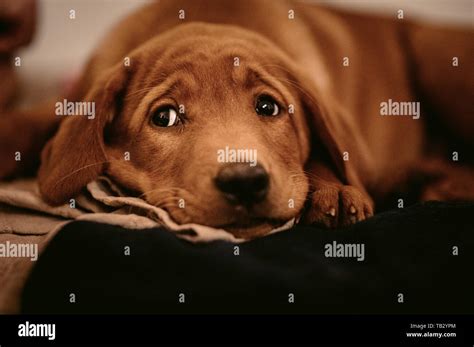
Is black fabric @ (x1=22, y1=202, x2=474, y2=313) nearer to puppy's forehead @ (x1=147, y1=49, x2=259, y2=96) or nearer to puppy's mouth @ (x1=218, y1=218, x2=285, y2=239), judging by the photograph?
puppy's mouth @ (x1=218, y1=218, x2=285, y2=239)

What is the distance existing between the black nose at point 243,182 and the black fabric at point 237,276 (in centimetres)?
18

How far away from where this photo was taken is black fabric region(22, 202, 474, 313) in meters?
1.68

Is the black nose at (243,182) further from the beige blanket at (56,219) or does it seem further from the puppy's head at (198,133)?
the beige blanket at (56,219)

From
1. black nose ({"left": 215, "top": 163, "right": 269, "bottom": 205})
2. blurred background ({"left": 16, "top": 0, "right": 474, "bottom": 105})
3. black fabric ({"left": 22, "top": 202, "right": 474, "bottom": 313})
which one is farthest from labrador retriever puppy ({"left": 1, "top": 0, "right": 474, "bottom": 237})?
blurred background ({"left": 16, "top": 0, "right": 474, "bottom": 105})

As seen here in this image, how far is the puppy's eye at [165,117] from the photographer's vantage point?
241cm

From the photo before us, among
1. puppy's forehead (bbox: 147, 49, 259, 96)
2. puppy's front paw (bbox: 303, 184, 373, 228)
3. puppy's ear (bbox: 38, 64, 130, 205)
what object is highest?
puppy's forehead (bbox: 147, 49, 259, 96)

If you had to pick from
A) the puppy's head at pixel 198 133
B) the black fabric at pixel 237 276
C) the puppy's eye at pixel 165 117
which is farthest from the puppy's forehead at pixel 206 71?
the black fabric at pixel 237 276

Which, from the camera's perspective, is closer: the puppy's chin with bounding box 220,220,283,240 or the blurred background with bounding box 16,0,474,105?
the puppy's chin with bounding box 220,220,283,240

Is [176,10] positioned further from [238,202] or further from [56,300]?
[56,300]

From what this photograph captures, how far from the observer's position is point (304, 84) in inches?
104

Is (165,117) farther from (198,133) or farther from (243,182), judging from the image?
(243,182)

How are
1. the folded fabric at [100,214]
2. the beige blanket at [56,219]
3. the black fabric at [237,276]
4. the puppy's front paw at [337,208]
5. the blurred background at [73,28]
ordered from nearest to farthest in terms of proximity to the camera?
the black fabric at [237,276] < the beige blanket at [56,219] < the folded fabric at [100,214] < the puppy's front paw at [337,208] < the blurred background at [73,28]

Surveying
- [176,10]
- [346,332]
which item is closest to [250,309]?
[346,332]

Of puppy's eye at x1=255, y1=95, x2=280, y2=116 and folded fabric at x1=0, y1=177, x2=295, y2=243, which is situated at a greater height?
puppy's eye at x1=255, y1=95, x2=280, y2=116
